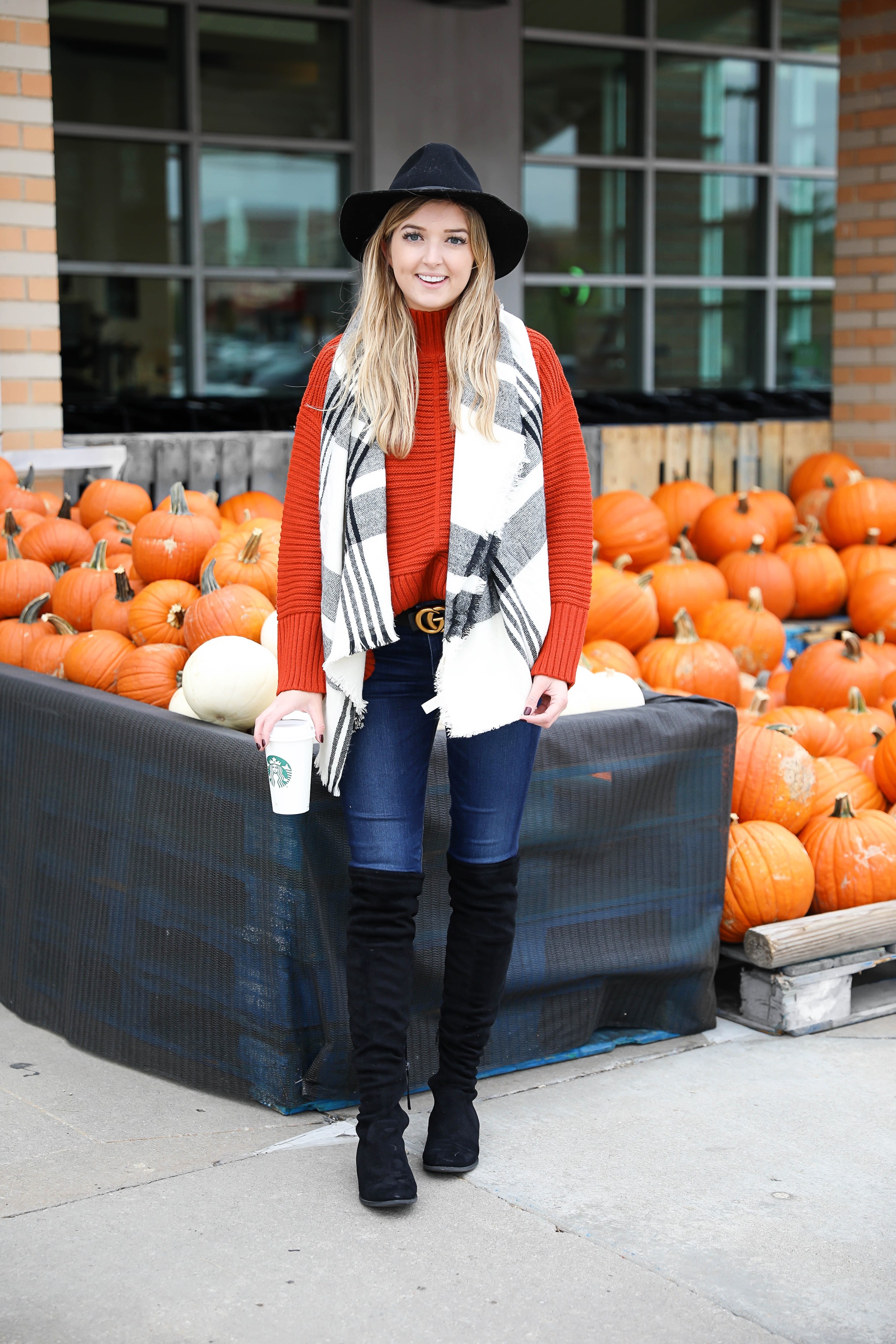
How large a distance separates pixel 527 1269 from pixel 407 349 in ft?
5.53

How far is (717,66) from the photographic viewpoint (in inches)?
470

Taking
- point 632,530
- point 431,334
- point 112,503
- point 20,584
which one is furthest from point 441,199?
point 632,530

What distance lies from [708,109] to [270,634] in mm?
9566

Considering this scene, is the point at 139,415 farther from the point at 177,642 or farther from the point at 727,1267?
the point at 727,1267

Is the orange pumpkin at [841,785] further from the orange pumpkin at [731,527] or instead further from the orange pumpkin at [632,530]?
the orange pumpkin at [731,527]

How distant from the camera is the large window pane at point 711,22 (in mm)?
11633

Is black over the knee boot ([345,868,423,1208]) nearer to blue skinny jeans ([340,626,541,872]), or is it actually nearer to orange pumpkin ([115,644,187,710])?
blue skinny jeans ([340,626,541,872])

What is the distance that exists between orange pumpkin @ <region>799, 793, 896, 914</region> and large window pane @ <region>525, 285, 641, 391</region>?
25.4 feet

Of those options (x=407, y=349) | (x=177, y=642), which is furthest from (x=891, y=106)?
(x=407, y=349)

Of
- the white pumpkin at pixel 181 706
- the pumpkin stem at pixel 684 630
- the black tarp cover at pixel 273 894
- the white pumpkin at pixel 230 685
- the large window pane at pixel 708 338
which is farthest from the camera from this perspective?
the large window pane at pixel 708 338

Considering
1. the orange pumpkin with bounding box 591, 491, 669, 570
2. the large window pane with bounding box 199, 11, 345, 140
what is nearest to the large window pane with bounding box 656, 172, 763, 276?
the large window pane with bounding box 199, 11, 345, 140

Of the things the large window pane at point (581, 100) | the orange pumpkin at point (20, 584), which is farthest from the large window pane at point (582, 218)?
the orange pumpkin at point (20, 584)

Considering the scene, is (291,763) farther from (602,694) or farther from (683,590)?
(683,590)

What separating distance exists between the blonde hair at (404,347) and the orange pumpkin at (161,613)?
1.51 m
